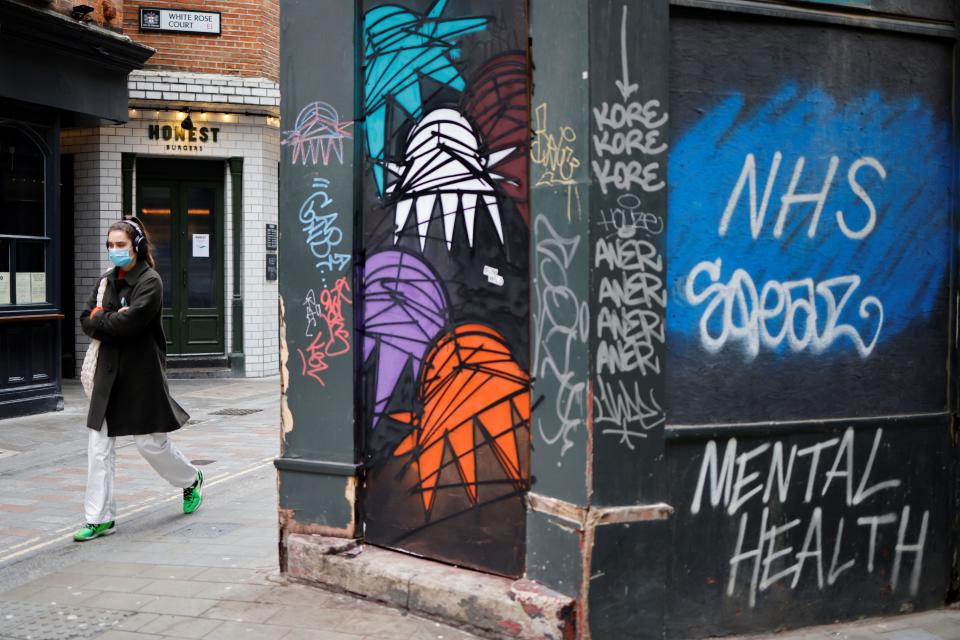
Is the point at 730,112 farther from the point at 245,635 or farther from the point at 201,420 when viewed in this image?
the point at 201,420

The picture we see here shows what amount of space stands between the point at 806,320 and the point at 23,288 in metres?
9.91

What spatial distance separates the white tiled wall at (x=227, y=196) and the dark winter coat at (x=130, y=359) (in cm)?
929

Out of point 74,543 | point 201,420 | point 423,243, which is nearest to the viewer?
point 423,243

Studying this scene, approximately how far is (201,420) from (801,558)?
8537mm

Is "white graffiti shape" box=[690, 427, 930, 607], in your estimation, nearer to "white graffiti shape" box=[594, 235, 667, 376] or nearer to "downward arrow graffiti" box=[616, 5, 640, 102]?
"white graffiti shape" box=[594, 235, 667, 376]

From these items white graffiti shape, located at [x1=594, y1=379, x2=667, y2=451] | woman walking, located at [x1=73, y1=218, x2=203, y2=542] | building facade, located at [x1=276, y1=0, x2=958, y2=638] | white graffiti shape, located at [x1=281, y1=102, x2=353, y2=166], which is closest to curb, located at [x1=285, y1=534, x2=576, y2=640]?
building facade, located at [x1=276, y1=0, x2=958, y2=638]

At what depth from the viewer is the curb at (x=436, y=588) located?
13.8 ft

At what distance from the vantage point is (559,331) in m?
4.22

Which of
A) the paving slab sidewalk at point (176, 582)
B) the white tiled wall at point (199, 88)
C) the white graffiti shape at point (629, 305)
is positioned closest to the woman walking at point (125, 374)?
the paving slab sidewalk at point (176, 582)

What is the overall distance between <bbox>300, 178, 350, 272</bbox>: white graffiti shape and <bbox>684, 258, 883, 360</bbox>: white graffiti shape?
1889 mm

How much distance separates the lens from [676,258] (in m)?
4.36

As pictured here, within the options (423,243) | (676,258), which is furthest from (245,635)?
(676,258)

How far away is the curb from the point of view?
4195 mm

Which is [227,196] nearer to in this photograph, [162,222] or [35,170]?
[162,222]
